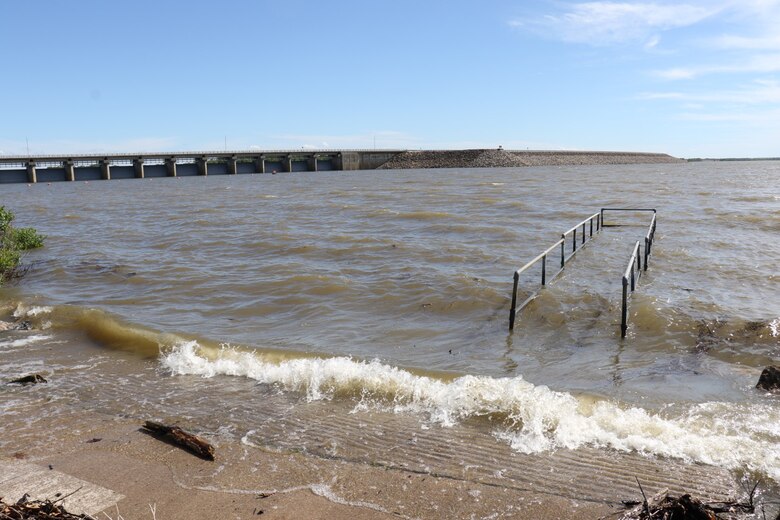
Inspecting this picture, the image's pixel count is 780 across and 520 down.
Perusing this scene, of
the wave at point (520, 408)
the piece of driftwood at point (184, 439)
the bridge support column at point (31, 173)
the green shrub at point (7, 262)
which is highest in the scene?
the bridge support column at point (31, 173)

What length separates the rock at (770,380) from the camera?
688cm

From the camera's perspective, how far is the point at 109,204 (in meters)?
39.0

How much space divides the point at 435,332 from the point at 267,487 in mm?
5579

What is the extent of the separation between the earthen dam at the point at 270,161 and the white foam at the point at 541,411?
273 feet

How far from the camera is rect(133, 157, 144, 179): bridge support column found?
8631 centimetres

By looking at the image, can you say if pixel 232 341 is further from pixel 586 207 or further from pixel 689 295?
pixel 586 207

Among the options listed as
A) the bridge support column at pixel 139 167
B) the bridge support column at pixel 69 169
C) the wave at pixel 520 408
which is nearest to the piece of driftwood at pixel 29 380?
the wave at pixel 520 408

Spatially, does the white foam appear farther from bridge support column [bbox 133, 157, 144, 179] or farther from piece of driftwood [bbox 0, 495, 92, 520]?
bridge support column [bbox 133, 157, 144, 179]

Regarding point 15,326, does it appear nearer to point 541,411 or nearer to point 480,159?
point 541,411

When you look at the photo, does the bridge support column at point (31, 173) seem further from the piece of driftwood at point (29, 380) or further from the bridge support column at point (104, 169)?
the piece of driftwood at point (29, 380)

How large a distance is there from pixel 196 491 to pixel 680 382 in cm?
585

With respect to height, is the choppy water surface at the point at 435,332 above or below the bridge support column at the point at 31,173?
below

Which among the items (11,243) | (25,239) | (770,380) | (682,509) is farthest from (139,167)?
(682,509)

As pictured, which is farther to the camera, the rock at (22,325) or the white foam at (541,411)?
the rock at (22,325)
